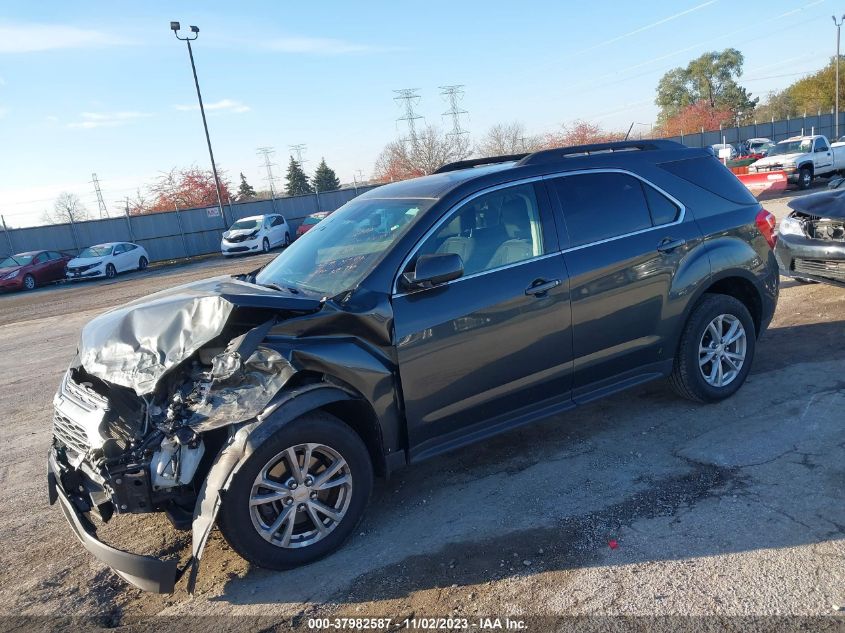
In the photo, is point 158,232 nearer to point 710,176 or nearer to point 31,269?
point 31,269

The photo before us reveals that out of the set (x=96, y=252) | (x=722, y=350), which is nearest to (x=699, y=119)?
(x=96, y=252)

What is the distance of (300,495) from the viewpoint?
3.36 metres

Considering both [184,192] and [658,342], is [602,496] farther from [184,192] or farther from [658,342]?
[184,192]

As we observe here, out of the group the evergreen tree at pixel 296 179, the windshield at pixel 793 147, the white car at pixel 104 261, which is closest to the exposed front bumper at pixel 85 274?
the white car at pixel 104 261

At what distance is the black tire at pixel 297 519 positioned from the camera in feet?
10.4

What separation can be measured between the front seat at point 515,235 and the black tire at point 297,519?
1.45m

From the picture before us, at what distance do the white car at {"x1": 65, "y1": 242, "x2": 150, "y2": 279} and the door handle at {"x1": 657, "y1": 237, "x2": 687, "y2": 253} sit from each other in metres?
24.7

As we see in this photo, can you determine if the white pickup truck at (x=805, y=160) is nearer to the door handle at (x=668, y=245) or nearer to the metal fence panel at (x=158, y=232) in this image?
the metal fence panel at (x=158, y=232)

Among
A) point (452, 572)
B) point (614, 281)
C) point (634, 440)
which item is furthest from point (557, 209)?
point (452, 572)

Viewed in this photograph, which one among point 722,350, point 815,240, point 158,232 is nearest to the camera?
point 722,350

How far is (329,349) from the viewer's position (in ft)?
11.3

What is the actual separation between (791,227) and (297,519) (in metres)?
6.93

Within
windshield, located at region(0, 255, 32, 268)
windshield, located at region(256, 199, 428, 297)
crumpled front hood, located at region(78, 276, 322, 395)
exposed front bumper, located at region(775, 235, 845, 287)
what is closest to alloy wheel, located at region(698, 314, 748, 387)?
windshield, located at region(256, 199, 428, 297)

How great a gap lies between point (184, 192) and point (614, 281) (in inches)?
2218
